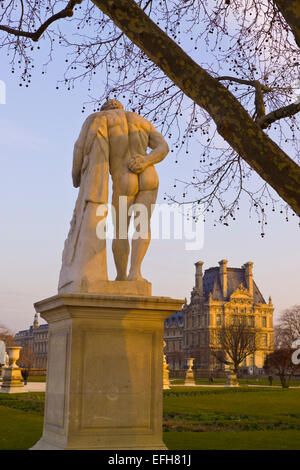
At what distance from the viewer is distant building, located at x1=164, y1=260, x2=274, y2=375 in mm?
99625

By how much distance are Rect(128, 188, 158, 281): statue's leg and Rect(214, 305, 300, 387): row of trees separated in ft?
104

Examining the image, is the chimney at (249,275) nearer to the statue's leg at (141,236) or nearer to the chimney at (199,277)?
the chimney at (199,277)

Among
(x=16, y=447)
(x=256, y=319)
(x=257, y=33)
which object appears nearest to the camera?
(x=16, y=447)

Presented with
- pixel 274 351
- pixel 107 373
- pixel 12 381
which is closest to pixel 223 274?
pixel 274 351

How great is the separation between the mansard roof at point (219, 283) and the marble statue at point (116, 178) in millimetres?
96724

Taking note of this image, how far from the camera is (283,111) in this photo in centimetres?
635

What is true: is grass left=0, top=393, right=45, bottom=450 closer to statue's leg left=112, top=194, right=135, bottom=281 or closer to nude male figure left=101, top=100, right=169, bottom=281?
statue's leg left=112, top=194, right=135, bottom=281

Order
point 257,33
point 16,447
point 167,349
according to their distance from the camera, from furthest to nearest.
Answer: point 167,349, point 257,33, point 16,447

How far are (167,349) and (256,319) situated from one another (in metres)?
22.5

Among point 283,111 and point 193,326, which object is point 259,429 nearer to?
point 283,111

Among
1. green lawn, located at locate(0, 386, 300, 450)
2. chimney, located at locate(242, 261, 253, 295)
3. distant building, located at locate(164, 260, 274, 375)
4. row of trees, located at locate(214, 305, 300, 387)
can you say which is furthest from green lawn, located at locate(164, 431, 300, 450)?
chimney, located at locate(242, 261, 253, 295)

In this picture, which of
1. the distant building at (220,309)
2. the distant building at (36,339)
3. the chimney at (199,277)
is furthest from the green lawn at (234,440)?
the distant building at (36,339)

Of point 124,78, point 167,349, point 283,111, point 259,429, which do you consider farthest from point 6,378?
point 167,349

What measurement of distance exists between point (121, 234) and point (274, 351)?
38.2 metres
